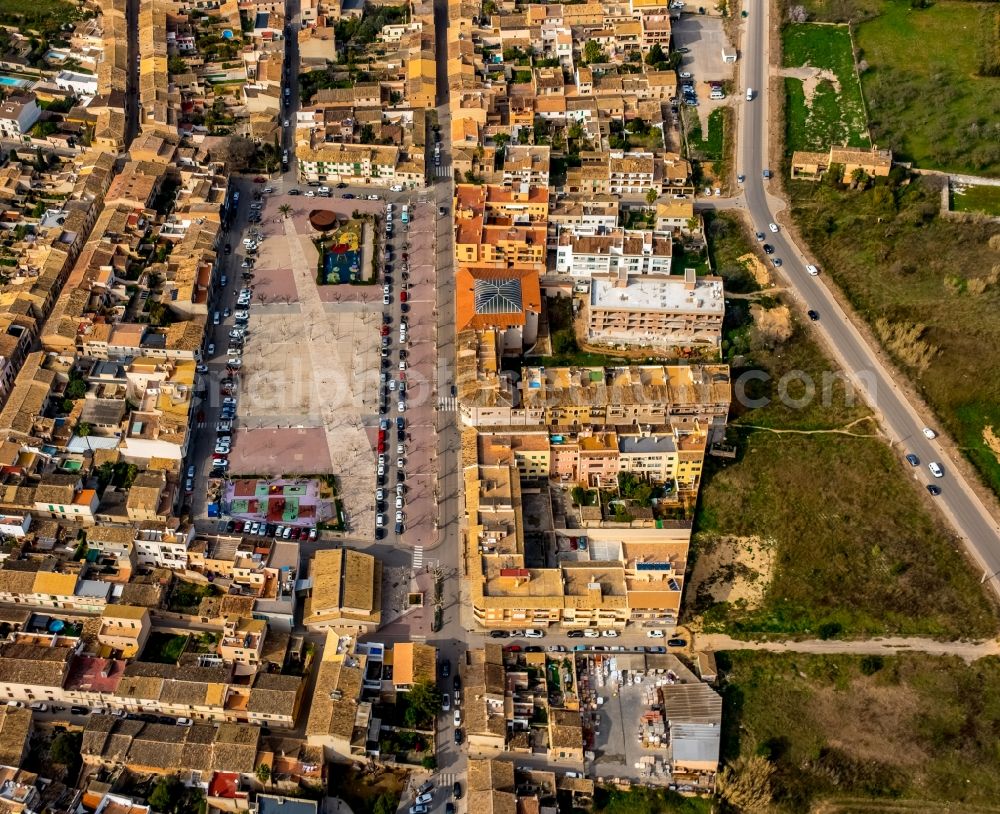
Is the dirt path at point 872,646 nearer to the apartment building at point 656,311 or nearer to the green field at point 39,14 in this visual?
the apartment building at point 656,311

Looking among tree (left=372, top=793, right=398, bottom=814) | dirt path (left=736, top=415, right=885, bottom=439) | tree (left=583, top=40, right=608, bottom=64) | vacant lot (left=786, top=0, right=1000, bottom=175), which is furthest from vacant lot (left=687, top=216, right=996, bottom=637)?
tree (left=583, top=40, right=608, bottom=64)

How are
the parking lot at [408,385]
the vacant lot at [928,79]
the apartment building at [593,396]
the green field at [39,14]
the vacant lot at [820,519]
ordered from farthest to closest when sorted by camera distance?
the green field at [39,14]
the vacant lot at [928,79]
the apartment building at [593,396]
the parking lot at [408,385]
the vacant lot at [820,519]

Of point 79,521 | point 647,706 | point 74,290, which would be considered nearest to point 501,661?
point 647,706

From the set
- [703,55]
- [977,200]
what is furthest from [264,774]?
[703,55]

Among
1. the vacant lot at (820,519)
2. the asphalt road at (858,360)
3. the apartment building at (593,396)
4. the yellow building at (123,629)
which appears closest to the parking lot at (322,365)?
the apartment building at (593,396)

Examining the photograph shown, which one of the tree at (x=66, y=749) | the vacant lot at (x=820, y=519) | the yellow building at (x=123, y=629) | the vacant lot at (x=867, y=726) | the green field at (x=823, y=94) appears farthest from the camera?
the green field at (x=823, y=94)

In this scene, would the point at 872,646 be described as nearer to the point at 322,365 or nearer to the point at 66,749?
the point at 322,365

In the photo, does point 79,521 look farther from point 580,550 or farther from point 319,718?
point 580,550
